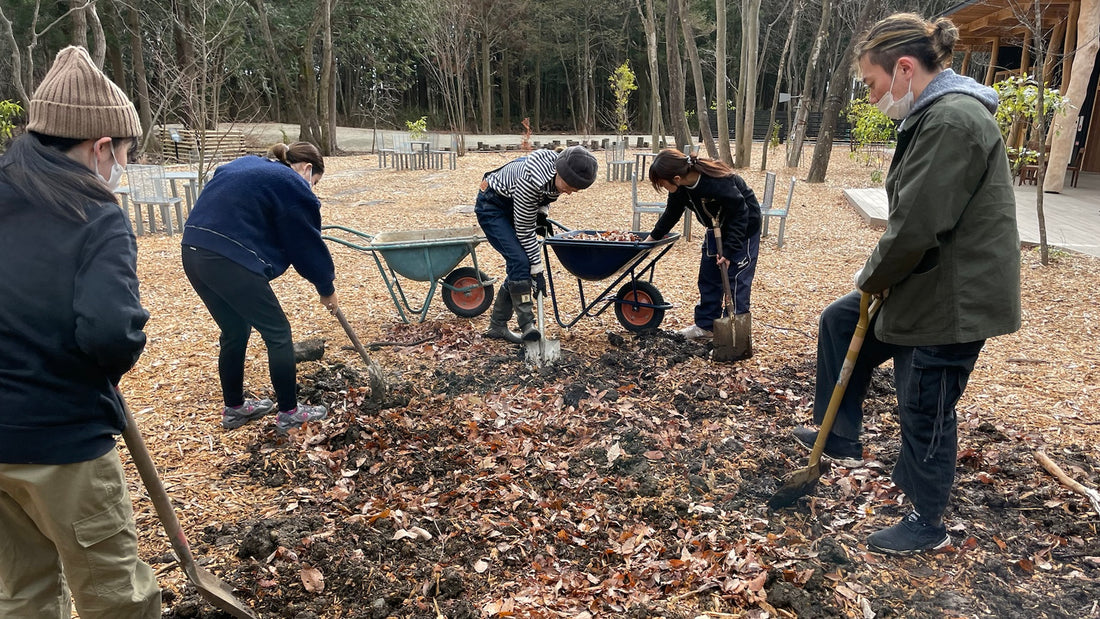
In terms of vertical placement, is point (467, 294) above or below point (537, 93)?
below

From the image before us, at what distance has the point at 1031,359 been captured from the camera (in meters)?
4.70

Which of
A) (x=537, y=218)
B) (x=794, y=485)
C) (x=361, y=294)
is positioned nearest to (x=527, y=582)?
(x=794, y=485)

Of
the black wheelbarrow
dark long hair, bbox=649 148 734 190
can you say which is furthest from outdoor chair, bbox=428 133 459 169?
dark long hair, bbox=649 148 734 190

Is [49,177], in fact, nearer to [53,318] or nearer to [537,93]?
[53,318]

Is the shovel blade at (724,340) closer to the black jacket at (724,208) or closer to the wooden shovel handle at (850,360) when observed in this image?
the black jacket at (724,208)

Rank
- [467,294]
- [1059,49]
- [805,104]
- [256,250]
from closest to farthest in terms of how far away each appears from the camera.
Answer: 1. [256,250]
2. [467,294]
3. [1059,49]
4. [805,104]

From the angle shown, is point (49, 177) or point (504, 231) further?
point (504, 231)

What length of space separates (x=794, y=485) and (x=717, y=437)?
0.70 m

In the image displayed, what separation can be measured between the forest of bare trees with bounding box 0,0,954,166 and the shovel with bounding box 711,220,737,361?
766 cm

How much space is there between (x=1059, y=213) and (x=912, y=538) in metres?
9.47

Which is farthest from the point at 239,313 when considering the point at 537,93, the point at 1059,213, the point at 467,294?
the point at 537,93

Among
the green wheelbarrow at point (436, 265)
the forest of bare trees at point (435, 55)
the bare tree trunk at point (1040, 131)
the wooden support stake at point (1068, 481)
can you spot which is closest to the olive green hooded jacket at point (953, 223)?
the wooden support stake at point (1068, 481)

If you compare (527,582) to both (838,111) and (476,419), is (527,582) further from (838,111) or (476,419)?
(838,111)

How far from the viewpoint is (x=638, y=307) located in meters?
5.14
